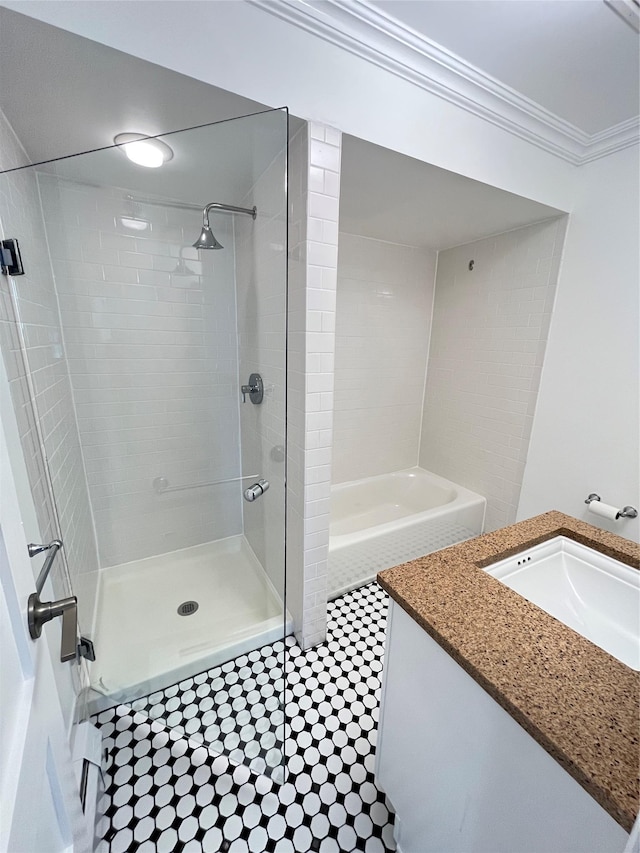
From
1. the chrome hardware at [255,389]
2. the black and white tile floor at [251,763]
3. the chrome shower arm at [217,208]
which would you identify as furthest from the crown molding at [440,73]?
the black and white tile floor at [251,763]

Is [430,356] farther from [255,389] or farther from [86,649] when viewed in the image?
[86,649]

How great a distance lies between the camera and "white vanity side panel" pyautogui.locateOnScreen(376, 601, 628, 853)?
0.53 meters

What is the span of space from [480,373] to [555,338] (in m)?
0.51

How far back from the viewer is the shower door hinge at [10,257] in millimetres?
1014

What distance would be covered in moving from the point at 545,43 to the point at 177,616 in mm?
2807

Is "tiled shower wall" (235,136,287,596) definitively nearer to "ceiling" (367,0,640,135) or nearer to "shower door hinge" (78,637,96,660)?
"ceiling" (367,0,640,135)

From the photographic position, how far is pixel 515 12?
1.01 meters

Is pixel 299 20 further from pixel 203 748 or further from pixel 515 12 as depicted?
pixel 203 748

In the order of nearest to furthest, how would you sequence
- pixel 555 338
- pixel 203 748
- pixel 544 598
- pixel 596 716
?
pixel 596 716 < pixel 544 598 < pixel 203 748 < pixel 555 338

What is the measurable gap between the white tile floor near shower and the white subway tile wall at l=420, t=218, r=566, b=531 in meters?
1.68

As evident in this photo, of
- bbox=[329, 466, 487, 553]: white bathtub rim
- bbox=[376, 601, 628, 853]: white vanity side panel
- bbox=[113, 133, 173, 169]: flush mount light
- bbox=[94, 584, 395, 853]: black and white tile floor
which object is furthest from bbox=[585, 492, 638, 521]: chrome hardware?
bbox=[113, 133, 173, 169]: flush mount light

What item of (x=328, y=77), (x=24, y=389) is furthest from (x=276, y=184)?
(x=24, y=389)

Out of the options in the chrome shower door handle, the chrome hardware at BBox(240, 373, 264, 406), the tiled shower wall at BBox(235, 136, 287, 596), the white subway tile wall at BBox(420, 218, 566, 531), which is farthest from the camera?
the white subway tile wall at BBox(420, 218, 566, 531)

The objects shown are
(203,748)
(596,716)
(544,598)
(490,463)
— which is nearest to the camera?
(596,716)
